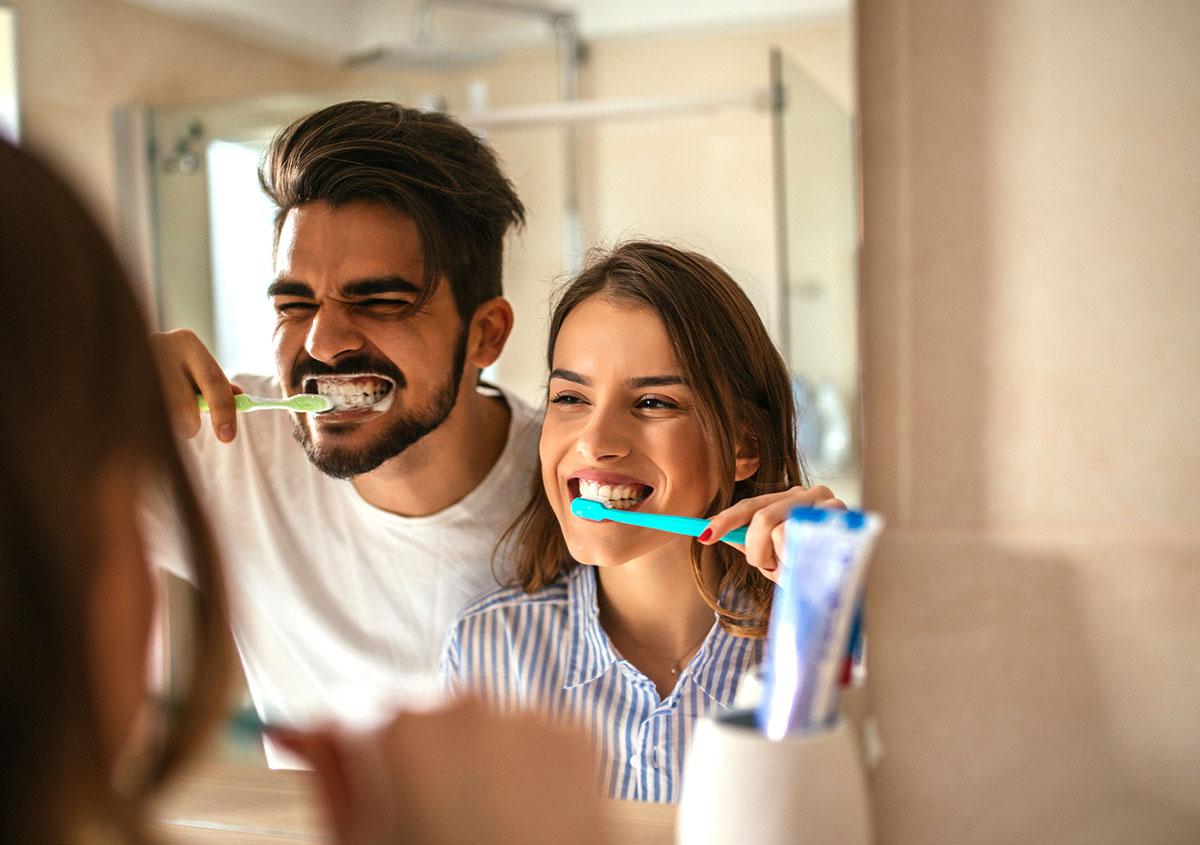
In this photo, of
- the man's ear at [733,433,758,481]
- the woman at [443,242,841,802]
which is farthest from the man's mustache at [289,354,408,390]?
the man's ear at [733,433,758,481]

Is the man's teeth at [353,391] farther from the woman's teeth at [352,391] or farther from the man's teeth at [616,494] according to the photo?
the man's teeth at [616,494]

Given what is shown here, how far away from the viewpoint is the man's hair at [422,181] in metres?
0.59

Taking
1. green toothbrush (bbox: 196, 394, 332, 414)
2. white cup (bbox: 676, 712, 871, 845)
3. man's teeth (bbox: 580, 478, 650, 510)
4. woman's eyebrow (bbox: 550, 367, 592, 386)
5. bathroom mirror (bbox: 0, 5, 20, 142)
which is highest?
bathroom mirror (bbox: 0, 5, 20, 142)

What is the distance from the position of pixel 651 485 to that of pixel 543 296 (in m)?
0.13

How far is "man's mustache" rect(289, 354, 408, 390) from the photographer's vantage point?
1.96ft

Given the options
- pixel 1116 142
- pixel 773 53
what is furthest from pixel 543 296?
pixel 1116 142

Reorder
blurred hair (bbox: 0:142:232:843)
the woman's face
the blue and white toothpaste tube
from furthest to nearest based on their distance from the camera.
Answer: the woman's face, the blue and white toothpaste tube, blurred hair (bbox: 0:142:232:843)

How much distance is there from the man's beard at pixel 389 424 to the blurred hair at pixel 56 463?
0.29 metres

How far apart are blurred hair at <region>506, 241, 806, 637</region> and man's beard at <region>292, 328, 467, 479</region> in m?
0.07

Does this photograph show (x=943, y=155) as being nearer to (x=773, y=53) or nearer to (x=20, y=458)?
(x=773, y=53)

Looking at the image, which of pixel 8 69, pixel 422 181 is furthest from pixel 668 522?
pixel 8 69

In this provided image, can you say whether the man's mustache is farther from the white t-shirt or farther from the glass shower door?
the glass shower door

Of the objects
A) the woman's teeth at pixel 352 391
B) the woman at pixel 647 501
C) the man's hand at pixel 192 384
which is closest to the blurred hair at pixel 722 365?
the woman at pixel 647 501

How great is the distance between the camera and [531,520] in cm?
59
